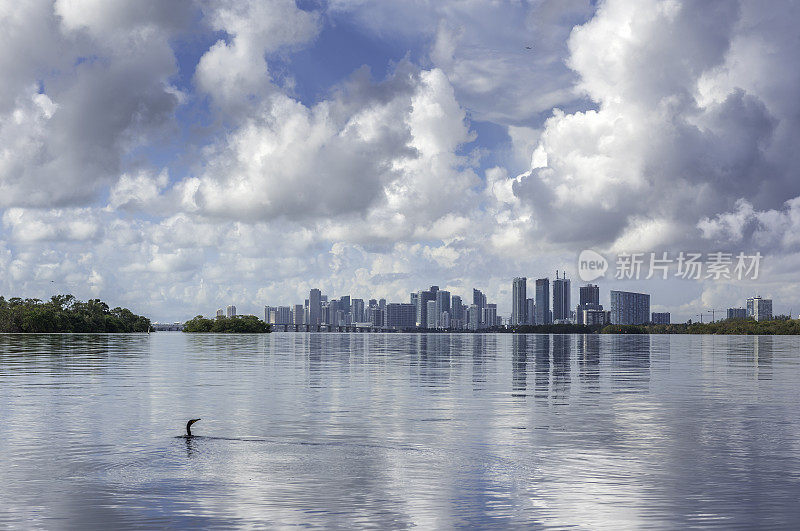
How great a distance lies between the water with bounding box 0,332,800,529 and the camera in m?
18.1

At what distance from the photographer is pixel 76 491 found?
66.6 ft

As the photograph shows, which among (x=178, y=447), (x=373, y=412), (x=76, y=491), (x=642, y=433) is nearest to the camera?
(x=76, y=491)

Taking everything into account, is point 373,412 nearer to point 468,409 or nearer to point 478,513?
point 468,409

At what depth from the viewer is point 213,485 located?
21031 mm

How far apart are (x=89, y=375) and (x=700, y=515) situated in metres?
57.5

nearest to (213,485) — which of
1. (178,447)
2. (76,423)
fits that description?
(178,447)

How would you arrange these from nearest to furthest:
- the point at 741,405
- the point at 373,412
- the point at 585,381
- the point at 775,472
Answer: the point at 775,472, the point at 373,412, the point at 741,405, the point at 585,381

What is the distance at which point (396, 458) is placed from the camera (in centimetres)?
2553

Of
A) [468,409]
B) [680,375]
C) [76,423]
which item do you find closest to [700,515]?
[468,409]

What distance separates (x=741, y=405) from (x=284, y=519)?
33.9 metres

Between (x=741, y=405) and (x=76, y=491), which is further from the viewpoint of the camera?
(x=741, y=405)

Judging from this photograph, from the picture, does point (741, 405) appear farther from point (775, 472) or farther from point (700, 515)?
point (700, 515)

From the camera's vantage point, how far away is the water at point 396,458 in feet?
59.4

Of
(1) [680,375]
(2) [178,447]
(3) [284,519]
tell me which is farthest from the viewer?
(1) [680,375]
